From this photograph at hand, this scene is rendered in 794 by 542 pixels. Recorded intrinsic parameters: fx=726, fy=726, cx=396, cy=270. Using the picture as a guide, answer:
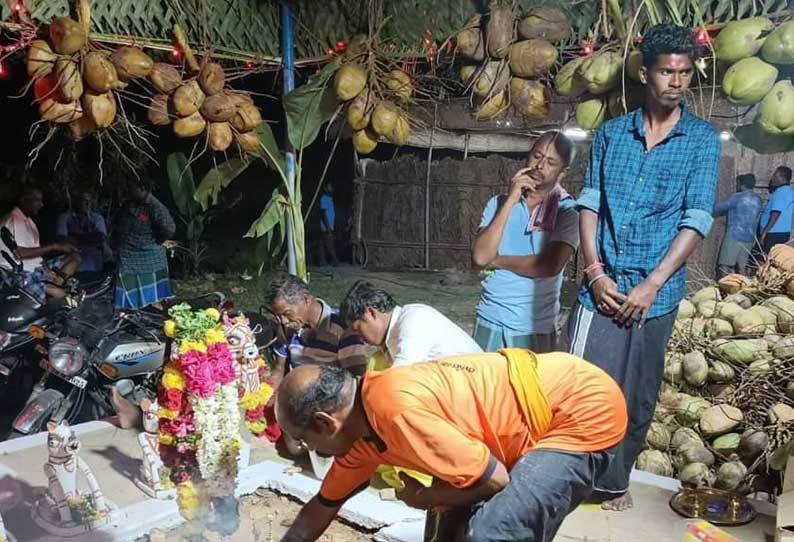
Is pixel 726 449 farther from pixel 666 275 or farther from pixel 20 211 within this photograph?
pixel 20 211

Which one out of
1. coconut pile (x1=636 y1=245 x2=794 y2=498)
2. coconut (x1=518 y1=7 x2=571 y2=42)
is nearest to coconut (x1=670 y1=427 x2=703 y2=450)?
coconut pile (x1=636 y1=245 x2=794 y2=498)

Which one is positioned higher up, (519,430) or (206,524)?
(519,430)

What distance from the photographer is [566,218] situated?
3.58 metres

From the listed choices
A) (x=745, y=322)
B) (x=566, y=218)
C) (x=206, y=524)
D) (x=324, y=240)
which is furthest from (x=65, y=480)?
(x=324, y=240)

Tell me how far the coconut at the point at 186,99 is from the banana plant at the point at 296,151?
0.57m

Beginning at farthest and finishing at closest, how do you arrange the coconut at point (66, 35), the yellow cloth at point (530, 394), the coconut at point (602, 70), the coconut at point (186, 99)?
the coconut at point (186, 99)
the coconut at point (66, 35)
the coconut at point (602, 70)
the yellow cloth at point (530, 394)

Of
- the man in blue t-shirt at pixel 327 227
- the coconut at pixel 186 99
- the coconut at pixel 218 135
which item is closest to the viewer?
the coconut at pixel 186 99

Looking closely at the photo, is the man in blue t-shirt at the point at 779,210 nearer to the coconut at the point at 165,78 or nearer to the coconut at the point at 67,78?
the coconut at the point at 165,78

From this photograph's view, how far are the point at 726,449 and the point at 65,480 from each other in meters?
3.27

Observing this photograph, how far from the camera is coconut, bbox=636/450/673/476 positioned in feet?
12.7

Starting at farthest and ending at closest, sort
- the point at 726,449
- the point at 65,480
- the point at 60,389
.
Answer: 1. the point at 60,389
2. the point at 726,449
3. the point at 65,480

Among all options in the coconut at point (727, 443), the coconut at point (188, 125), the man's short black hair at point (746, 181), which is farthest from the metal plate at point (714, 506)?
the man's short black hair at point (746, 181)

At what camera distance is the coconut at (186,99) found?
3973 mm

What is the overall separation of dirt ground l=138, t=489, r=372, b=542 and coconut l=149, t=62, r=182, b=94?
222cm
